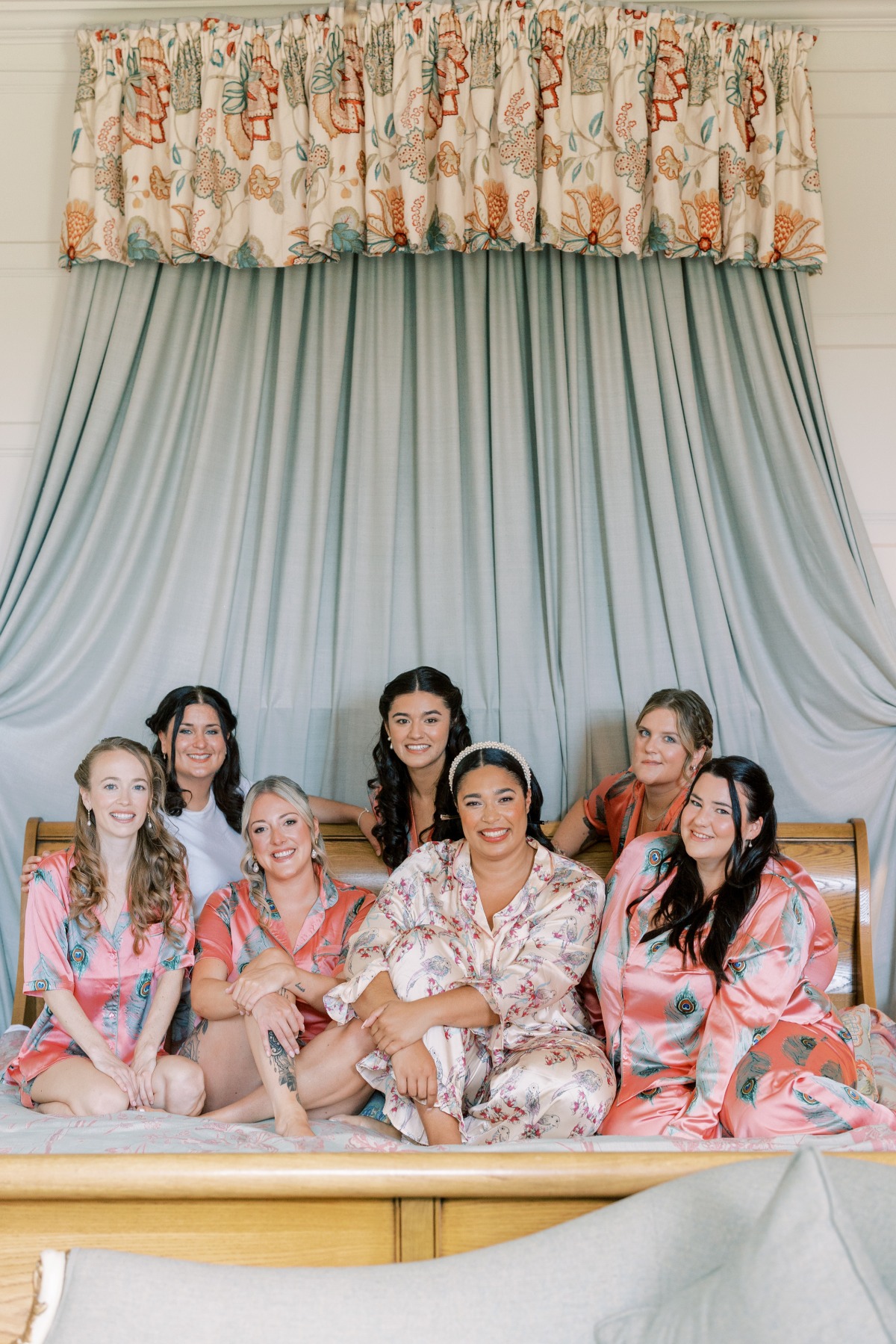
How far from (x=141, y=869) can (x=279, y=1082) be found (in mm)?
575

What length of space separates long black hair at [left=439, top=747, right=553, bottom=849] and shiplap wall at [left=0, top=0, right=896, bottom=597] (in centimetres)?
142

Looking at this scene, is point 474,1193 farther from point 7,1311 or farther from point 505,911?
point 505,911

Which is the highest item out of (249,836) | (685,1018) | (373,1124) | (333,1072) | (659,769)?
(659,769)

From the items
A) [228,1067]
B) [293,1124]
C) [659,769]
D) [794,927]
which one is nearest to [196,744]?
[228,1067]

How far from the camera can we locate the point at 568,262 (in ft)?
10.6

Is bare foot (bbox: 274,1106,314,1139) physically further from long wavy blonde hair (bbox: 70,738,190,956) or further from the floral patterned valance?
the floral patterned valance

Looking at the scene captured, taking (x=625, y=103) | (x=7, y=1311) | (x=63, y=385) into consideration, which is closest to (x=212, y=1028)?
(x=7, y=1311)

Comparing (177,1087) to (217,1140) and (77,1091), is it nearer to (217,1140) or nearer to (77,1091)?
Result: (77,1091)

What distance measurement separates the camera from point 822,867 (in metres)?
2.78

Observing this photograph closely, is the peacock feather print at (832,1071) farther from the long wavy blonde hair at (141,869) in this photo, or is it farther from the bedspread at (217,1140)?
the long wavy blonde hair at (141,869)

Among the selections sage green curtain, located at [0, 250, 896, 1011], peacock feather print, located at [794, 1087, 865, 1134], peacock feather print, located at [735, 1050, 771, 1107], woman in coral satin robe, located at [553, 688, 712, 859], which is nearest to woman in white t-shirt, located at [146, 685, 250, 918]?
sage green curtain, located at [0, 250, 896, 1011]

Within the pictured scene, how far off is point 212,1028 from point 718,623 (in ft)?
5.51

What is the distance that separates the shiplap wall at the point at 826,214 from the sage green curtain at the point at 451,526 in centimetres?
17

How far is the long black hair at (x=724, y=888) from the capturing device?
84.7 inches
